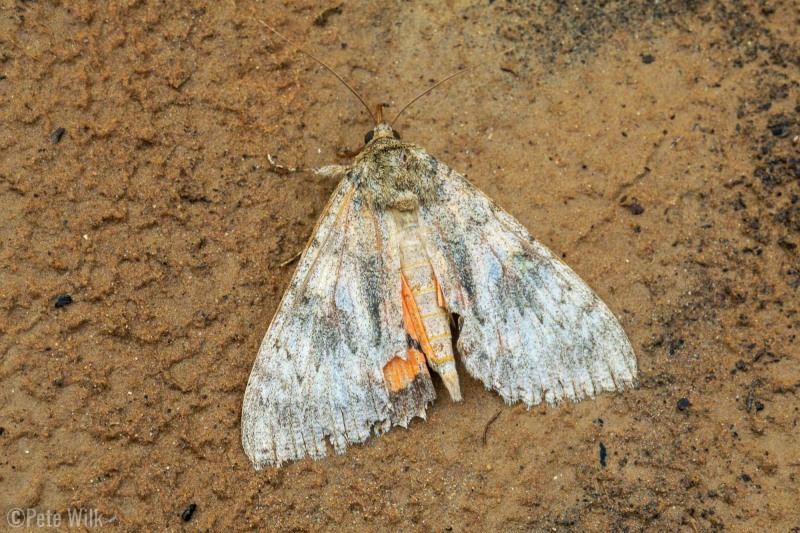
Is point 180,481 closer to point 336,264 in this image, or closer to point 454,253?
point 336,264

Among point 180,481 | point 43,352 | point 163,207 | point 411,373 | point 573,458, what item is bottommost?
point 573,458

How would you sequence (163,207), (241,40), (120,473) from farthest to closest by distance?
(241,40) < (163,207) < (120,473)

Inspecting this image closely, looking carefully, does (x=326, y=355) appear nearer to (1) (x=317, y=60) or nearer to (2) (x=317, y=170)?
(2) (x=317, y=170)

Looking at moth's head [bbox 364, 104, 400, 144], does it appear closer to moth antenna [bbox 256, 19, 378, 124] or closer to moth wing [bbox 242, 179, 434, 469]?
moth antenna [bbox 256, 19, 378, 124]

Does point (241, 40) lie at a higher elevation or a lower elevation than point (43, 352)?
higher

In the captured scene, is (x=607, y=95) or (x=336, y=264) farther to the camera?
(x=607, y=95)

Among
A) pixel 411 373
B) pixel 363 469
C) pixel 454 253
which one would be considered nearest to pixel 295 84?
pixel 454 253

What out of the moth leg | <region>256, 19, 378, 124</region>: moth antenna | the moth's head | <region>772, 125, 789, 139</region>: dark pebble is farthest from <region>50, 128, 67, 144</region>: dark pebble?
<region>772, 125, 789, 139</region>: dark pebble
